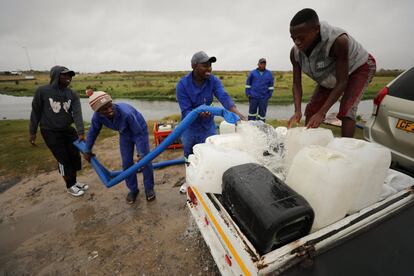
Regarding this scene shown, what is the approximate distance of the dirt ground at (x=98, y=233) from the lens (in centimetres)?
213

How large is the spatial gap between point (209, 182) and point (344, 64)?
1.74 metres

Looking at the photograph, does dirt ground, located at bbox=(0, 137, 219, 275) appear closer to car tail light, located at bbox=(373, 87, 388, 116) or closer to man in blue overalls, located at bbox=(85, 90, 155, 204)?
man in blue overalls, located at bbox=(85, 90, 155, 204)

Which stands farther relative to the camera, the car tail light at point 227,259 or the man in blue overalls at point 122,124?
the man in blue overalls at point 122,124

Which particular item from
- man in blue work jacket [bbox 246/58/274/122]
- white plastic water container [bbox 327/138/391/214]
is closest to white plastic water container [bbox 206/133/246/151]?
white plastic water container [bbox 327/138/391/214]

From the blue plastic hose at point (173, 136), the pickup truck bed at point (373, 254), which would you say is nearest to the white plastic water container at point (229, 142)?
the blue plastic hose at point (173, 136)

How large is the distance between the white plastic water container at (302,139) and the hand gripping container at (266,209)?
1.94 ft

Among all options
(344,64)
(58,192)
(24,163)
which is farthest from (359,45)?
(24,163)

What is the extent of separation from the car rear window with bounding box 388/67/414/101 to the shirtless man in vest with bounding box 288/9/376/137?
1.65 feet

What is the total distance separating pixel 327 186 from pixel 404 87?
238 centimetres

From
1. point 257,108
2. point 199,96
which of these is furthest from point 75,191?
point 257,108

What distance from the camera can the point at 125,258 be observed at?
2197 millimetres

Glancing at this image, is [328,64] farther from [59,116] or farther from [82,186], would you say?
[82,186]

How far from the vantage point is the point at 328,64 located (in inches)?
86.7

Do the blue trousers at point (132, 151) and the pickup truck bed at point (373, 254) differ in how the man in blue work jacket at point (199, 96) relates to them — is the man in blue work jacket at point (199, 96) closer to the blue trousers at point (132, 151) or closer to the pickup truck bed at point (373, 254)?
the blue trousers at point (132, 151)
